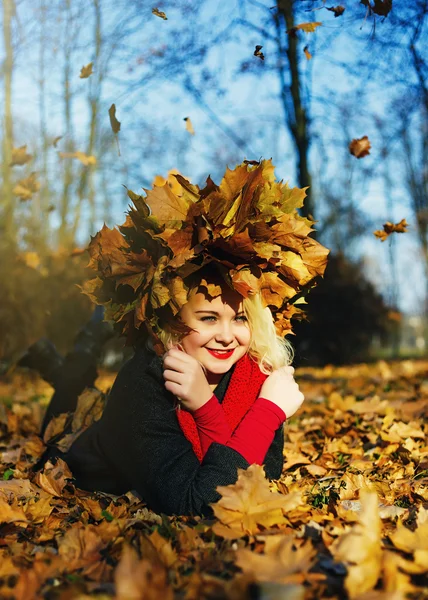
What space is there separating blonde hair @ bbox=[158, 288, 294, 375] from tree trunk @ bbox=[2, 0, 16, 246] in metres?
10.0

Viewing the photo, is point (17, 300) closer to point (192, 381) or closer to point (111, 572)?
point (192, 381)

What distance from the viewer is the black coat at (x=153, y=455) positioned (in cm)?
213

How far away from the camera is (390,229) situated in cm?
359

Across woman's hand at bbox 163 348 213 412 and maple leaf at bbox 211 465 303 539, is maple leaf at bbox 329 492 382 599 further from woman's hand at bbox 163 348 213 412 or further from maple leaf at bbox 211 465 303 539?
woman's hand at bbox 163 348 213 412

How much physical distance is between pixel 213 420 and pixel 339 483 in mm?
650

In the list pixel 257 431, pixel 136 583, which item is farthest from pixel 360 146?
pixel 136 583

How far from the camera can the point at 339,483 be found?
2531mm

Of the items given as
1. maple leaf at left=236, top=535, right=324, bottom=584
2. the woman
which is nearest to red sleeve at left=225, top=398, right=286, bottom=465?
the woman

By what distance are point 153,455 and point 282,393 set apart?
579 mm

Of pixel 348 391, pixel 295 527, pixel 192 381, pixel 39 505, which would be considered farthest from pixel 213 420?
pixel 348 391

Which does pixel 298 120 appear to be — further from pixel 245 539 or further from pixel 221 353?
pixel 245 539

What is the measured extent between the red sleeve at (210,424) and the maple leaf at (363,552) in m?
0.80

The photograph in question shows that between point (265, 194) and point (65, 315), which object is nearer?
point (265, 194)

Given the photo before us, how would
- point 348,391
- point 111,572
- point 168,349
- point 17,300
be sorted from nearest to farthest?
1. point 111,572
2. point 168,349
3. point 348,391
4. point 17,300
